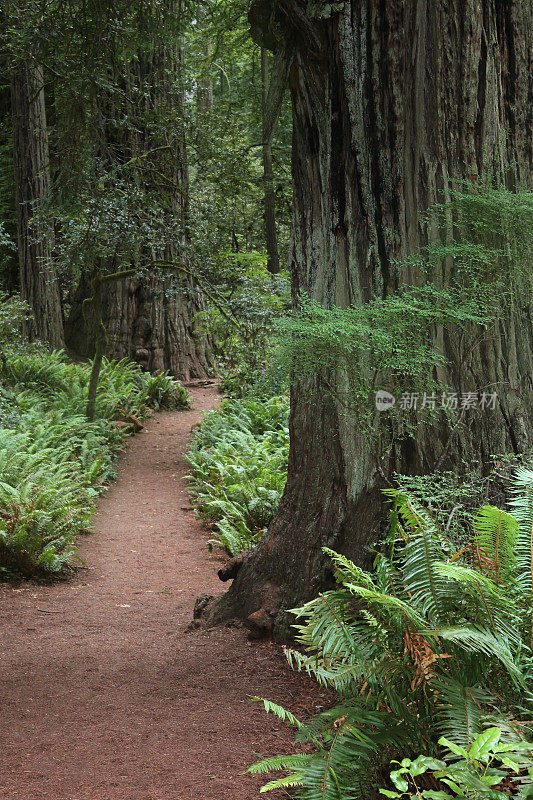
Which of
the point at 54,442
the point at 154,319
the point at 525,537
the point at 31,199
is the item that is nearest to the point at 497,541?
the point at 525,537

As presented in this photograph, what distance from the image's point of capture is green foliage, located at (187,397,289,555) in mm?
7273

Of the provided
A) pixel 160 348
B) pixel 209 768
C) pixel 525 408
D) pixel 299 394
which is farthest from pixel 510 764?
pixel 160 348

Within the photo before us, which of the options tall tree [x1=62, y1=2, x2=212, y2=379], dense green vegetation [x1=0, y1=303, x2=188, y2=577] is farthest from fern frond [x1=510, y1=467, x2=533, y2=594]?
tall tree [x1=62, y1=2, x2=212, y2=379]

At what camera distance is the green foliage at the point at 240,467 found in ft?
23.9

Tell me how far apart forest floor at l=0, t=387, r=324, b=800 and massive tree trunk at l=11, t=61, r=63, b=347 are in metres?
8.68

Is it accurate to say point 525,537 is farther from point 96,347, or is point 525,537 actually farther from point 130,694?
point 96,347

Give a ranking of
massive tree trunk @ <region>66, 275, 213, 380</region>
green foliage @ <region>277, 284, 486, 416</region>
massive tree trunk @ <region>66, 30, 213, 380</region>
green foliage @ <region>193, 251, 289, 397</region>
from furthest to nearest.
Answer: massive tree trunk @ <region>66, 275, 213, 380</region>
massive tree trunk @ <region>66, 30, 213, 380</region>
green foliage @ <region>193, 251, 289, 397</region>
green foliage @ <region>277, 284, 486, 416</region>

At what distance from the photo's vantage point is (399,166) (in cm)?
325

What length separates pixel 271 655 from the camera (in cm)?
357

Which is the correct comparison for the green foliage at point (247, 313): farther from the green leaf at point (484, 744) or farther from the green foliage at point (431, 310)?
the green leaf at point (484, 744)

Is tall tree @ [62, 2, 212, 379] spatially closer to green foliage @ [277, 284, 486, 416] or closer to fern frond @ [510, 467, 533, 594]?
green foliage @ [277, 284, 486, 416]

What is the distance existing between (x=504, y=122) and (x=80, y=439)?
782 cm

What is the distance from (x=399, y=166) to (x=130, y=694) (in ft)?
9.76

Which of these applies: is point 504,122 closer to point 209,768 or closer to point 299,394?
point 299,394
